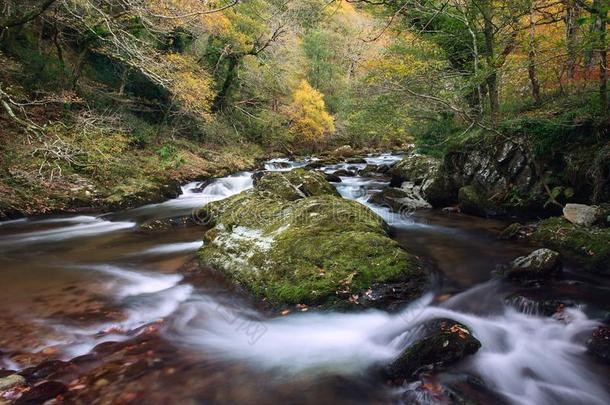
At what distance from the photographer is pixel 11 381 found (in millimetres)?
2900

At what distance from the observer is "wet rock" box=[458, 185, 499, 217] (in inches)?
337

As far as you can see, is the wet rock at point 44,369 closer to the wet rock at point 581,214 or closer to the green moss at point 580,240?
the green moss at point 580,240

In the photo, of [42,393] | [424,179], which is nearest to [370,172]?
[424,179]

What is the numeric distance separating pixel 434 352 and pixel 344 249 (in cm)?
194

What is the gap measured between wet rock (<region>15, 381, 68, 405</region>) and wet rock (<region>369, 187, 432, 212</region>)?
26.7 ft

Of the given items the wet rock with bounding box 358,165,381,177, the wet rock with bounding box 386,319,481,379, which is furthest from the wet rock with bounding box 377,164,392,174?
the wet rock with bounding box 386,319,481,379

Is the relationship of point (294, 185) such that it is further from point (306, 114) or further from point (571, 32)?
point (306, 114)

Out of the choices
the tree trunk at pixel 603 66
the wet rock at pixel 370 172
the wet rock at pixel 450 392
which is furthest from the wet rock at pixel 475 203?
the wet rock at pixel 370 172

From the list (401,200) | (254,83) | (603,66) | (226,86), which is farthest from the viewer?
(254,83)

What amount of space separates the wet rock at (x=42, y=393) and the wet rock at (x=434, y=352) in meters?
2.67

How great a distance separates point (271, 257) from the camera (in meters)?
5.02

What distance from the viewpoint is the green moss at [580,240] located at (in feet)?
16.6

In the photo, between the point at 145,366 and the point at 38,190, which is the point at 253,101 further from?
the point at 145,366

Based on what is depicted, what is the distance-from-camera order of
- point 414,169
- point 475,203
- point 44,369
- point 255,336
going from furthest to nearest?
point 414,169
point 475,203
point 255,336
point 44,369
